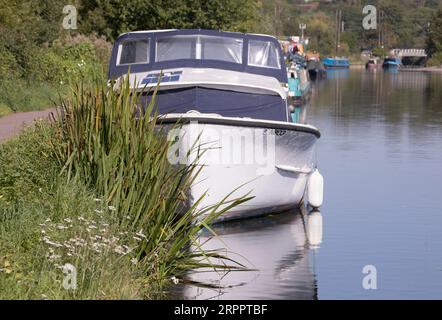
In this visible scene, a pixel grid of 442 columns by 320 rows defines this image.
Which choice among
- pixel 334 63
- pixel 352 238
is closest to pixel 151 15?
pixel 352 238

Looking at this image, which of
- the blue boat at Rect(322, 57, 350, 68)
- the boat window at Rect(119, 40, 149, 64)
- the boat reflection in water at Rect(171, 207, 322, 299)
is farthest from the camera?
the blue boat at Rect(322, 57, 350, 68)

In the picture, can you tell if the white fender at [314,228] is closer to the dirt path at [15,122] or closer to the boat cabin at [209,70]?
the boat cabin at [209,70]

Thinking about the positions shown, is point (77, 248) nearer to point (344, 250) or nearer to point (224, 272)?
point (224, 272)

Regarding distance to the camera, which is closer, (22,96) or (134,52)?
(134,52)

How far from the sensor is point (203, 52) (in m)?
18.6

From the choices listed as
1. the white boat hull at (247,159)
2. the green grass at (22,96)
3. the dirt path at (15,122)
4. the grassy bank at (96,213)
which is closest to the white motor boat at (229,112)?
the white boat hull at (247,159)

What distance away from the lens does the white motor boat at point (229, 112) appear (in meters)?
15.5

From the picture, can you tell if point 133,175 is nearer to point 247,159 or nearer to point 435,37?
point 247,159

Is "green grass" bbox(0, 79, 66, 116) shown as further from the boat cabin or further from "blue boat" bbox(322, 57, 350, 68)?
"blue boat" bbox(322, 57, 350, 68)

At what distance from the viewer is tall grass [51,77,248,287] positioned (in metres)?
11.8

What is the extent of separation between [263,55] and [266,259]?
6.06 meters

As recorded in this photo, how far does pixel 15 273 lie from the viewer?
32.0 feet

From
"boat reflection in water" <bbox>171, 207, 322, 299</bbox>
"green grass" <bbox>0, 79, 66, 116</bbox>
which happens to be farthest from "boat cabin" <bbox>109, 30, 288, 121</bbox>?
"green grass" <bbox>0, 79, 66, 116</bbox>

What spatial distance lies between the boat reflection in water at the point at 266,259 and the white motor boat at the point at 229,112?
39 centimetres
